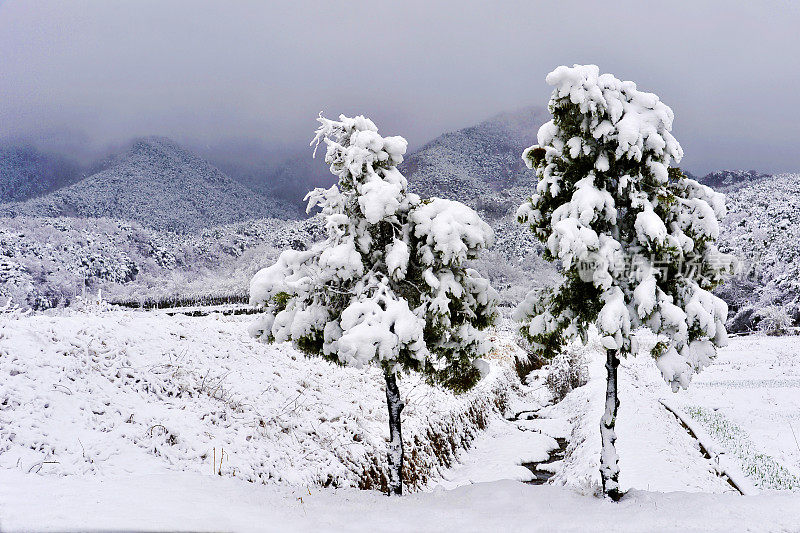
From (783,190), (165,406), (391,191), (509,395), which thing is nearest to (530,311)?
(391,191)

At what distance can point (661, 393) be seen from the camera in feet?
76.2

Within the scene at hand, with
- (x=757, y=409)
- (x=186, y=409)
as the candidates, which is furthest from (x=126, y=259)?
(x=757, y=409)

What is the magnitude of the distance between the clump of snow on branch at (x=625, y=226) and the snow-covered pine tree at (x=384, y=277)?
5.34ft

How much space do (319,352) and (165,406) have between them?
13.5ft

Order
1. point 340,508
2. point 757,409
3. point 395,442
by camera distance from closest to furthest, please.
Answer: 1. point 340,508
2. point 395,442
3. point 757,409

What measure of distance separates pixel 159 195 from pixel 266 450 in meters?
145

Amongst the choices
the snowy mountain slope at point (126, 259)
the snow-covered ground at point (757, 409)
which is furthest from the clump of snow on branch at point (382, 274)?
the snowy mountain slope at point (126, 259)

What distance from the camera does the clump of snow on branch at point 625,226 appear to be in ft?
27.4

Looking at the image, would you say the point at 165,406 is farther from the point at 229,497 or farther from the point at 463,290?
the point at 463,290

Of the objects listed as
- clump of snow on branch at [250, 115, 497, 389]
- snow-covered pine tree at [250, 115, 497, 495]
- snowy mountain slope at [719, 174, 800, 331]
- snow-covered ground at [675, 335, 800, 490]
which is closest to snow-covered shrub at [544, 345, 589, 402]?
snow-covered ground at [675, 335, 800, 490]

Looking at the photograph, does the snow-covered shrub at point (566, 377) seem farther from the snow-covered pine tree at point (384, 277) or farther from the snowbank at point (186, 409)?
the snow-covered pine tree at point (384, 277)

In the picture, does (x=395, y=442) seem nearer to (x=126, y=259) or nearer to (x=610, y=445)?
(x=610, y=445)

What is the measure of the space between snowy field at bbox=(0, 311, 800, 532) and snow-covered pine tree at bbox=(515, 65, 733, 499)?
7.82 feet

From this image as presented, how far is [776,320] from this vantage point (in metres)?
45.2
